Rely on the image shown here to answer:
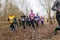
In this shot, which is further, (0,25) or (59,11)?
(0,25)

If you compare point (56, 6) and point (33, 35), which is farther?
point (33, 35)

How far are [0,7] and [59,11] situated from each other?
90.8 feet

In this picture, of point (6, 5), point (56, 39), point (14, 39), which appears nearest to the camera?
point (56, 39)

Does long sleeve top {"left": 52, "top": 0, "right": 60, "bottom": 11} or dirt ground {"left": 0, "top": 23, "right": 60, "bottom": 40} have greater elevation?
long sleeve top {"left": 52, "top": 0, "right": 60, "bottom": 11}

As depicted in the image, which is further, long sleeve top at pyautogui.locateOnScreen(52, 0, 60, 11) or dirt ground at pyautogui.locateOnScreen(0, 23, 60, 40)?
dirt ground at pyautogui.locateOnScreen(0, 23, 60, 40)

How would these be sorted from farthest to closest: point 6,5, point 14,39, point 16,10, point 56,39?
1. point 16,10
2. point 6,5
3. point 14,39
4. point 56,39

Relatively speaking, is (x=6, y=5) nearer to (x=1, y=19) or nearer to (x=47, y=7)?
(x=1, y=19)

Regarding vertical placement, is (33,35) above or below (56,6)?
below

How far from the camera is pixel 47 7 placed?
33688 mm

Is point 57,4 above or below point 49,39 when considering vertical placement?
above

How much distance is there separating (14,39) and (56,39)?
3935 mm

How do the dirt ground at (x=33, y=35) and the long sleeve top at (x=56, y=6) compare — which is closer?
the long sleeve top at (x=56, y=6)

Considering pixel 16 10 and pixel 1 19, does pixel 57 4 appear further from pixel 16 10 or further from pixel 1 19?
pixel 16 10

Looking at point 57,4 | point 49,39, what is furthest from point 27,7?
point 57,4
